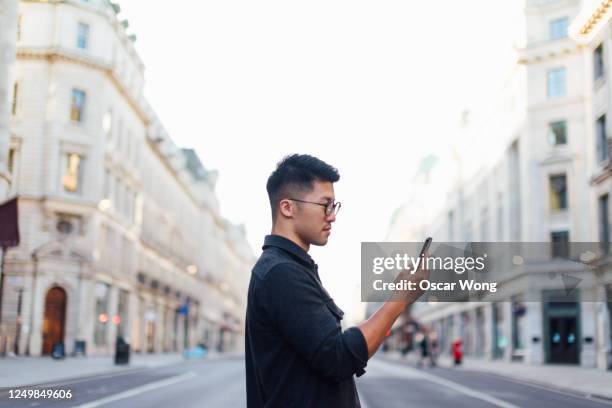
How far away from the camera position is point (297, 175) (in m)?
3.36

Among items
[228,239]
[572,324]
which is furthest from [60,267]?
[228,239]

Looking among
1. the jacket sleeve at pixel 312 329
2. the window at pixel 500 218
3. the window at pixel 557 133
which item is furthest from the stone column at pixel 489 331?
the jacket sleeve at pixel 312 329

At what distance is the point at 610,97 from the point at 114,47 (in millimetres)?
30882

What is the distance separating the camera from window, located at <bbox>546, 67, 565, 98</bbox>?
175 ft

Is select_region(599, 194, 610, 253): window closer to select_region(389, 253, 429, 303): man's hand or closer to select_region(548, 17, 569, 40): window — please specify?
select_region(548, 17, 569, 40): window

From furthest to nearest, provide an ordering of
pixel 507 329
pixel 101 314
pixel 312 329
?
pixel 507 329, pixel 101 314, pixel 312 329

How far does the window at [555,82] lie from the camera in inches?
2095

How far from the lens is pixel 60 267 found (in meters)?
49.1

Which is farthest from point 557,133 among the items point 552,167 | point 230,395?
point 230,395

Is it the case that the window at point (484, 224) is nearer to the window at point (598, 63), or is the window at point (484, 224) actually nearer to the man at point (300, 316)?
the window at point (598, 63)

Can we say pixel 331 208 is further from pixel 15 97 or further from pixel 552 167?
pixel 552 167

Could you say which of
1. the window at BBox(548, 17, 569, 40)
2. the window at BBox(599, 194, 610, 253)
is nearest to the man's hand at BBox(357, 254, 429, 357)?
the window at BBox(599, 194, 610, 253)

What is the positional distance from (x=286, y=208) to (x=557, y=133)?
2055 inches

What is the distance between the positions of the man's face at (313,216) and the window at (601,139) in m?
41.0
